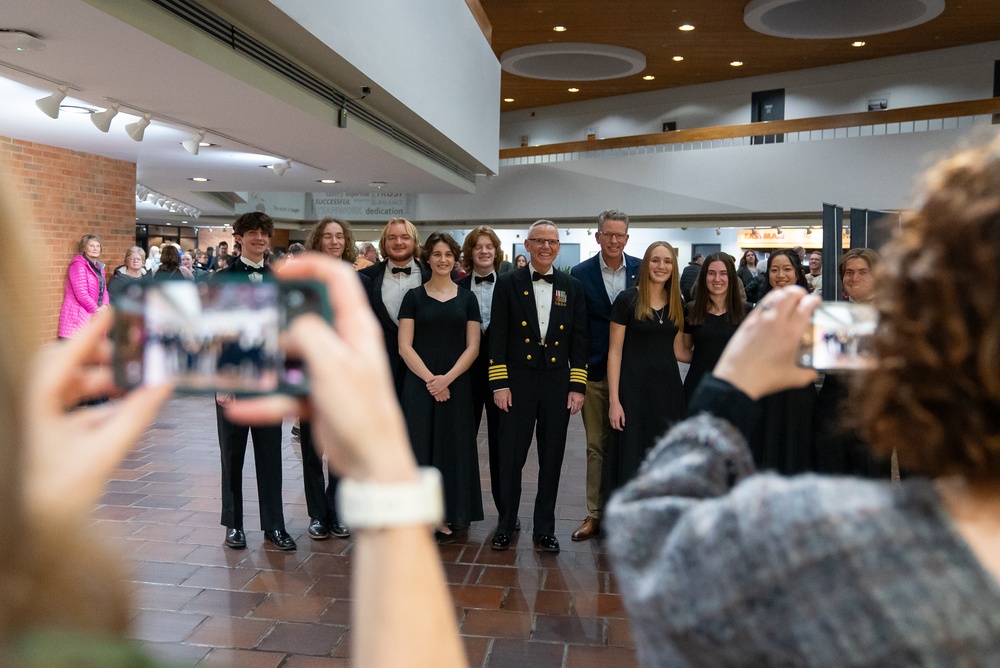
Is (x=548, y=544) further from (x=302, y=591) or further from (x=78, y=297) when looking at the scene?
(x=78, y=297)

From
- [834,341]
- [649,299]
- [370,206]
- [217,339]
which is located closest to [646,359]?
[649,299]

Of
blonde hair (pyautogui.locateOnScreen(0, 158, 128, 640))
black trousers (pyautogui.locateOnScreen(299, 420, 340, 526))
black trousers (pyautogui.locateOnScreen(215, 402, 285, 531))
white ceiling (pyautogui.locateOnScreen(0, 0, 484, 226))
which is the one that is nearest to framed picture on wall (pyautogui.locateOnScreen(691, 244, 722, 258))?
white ceiling (pyautogui.locateOnScreen(0, 0, 484, 226))

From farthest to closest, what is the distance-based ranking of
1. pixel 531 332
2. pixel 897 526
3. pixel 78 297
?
pixel 78 297 → pixel 531 332 → pixel 897 526

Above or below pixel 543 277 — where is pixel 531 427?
below

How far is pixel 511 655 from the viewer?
3.06 meters

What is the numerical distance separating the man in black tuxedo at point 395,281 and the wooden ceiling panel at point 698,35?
30.1 ft

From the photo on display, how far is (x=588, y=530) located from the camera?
450 centimetres

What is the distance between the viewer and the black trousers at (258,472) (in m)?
4.12

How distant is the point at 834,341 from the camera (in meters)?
1.11

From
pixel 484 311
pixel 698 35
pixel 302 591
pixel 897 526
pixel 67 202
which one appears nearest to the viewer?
pixel 897 526

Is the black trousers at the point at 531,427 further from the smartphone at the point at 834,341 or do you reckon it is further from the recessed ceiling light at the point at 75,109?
the recessed ceiling light at the point at 75,109

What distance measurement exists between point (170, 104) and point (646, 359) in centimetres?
421

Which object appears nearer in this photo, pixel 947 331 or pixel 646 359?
pixel 947 331

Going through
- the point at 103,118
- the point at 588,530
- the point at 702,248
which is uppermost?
the point at 103,118
